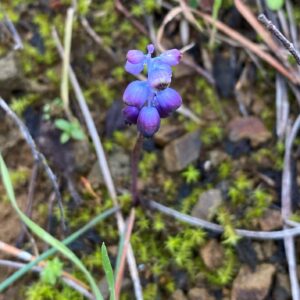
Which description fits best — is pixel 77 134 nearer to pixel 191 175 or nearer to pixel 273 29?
pixel 191 175

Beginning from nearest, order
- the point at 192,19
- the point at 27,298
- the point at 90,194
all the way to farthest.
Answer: the point at 27,298 → the point at 90,194 → the point at 192,19

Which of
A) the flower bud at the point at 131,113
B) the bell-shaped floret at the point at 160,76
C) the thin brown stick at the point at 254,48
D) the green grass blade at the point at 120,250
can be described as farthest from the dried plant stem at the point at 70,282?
the thin brown stick at the point at 254,48

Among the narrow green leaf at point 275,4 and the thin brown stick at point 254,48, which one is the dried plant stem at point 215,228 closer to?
the thin brown stick at point 254,48

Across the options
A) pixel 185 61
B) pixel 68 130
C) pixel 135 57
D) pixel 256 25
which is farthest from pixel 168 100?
pixel 256 25

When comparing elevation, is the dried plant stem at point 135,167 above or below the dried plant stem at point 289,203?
above

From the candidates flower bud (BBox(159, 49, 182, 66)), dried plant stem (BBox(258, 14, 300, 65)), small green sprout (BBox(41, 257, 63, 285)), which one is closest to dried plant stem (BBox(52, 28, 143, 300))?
small green sprout (BBox(41, 257, 63, 285))

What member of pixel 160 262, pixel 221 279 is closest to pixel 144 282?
pixel 160 262

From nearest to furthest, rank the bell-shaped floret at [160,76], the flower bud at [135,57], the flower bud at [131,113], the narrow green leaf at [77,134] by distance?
the bell-shaped floret at [160,76]
the flower bud at [135,57]
the flower bud at [131,113]
the narrow green leaf at [77,134]

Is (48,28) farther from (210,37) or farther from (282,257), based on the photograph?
(282,257)
